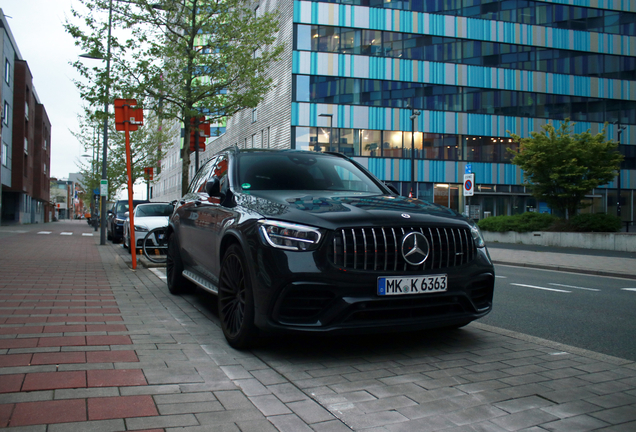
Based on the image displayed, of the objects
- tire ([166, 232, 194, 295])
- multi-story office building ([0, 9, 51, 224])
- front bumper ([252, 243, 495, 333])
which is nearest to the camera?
front bumper ([252, 243, 495, 333])

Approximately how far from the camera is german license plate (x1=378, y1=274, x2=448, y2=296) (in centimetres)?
373

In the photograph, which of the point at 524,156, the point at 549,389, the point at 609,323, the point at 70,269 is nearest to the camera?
the point at 549,389

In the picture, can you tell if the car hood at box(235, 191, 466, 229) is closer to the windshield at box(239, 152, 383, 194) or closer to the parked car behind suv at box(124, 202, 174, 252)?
the windshield at box(239, 152, 383, 194)

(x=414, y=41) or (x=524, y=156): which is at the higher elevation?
(x=414, y=41)

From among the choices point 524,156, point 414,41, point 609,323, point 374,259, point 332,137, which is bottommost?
point 609,323

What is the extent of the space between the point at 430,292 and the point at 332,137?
31.9m

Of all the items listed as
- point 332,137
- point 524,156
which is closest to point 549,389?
point 524,156

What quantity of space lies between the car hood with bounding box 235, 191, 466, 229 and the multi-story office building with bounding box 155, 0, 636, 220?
2992cm

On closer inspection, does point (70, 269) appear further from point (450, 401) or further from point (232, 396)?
point (450, 401)

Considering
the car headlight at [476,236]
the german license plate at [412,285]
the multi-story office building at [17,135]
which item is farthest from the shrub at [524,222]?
the multi-story office building at [17,135]

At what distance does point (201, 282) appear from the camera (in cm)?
559

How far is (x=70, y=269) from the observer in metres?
9.89

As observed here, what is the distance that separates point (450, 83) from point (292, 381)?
36333 millimetres

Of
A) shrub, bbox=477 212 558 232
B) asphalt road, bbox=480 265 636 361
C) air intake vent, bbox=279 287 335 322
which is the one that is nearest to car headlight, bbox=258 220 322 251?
Result: air intake vent, bbox=279 287 335 322
